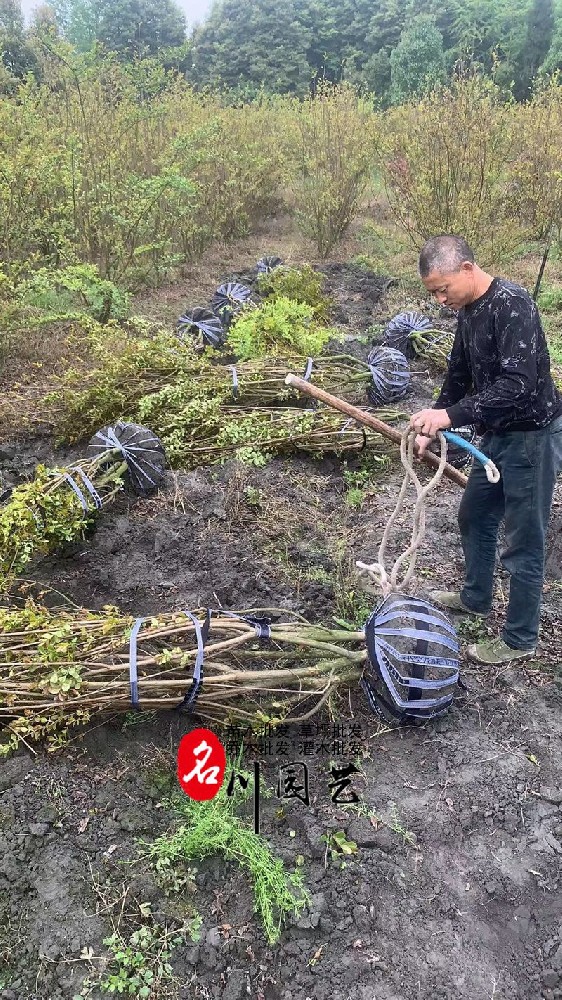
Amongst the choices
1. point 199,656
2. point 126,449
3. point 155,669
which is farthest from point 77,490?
point 199,656

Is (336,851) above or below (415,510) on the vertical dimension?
below

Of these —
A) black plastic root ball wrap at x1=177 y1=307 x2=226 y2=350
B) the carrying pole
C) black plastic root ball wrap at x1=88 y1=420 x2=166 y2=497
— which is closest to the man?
the carrying pole

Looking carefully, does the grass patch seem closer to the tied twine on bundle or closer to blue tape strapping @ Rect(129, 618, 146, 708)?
blue tape strapping @ Rect(129, 618, 146, 708)

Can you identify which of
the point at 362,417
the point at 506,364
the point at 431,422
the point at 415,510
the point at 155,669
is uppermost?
the point at 506,364

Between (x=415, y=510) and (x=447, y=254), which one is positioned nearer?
(x=447, y=254)

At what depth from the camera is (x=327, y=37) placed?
24125mm

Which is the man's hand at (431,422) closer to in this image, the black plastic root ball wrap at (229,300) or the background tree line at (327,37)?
the black plastic root ball wrap at (229,300)

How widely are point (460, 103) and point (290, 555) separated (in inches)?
255

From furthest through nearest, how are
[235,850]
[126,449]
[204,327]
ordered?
[204,327]
[126,449]
[235,850]

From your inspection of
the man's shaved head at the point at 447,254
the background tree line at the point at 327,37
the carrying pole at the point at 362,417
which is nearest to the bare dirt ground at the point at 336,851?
the carrying pole at the point at 362,417

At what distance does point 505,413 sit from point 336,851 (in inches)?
68.6

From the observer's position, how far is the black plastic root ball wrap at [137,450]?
157 inches

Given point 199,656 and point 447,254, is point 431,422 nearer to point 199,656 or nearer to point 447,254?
point 447,254

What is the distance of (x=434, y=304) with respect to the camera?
7438 mm
